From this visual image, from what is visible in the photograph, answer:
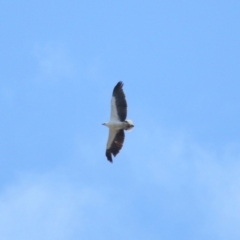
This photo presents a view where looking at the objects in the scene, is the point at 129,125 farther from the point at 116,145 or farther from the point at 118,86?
the point at 118,86

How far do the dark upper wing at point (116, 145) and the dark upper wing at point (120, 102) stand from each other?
83 cm

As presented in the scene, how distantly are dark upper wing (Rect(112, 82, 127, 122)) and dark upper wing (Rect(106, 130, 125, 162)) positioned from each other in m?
0.83

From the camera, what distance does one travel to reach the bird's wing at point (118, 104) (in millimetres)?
54406

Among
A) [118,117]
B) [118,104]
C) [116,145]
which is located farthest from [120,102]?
[116,145]

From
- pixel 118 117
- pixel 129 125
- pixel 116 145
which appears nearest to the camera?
pixel 129 125

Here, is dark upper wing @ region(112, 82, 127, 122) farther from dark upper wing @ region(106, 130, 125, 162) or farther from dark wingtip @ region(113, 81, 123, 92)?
dark upper wing @ region(106, 130, 125, 162)

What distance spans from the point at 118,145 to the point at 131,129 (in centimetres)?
163

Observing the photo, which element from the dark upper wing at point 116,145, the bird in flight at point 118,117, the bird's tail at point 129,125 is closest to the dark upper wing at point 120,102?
the bird in flight at point 118,117

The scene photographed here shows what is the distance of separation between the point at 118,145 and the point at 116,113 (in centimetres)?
170

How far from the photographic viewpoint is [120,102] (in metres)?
54.5

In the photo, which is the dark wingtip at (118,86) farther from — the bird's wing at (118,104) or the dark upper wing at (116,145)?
the dark upper wing at (116,145)

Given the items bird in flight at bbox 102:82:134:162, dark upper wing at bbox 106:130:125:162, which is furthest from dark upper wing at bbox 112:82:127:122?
dark upper wing at bbox 106:130:125:162

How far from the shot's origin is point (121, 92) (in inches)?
2148

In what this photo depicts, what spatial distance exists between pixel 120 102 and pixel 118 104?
0.14m
